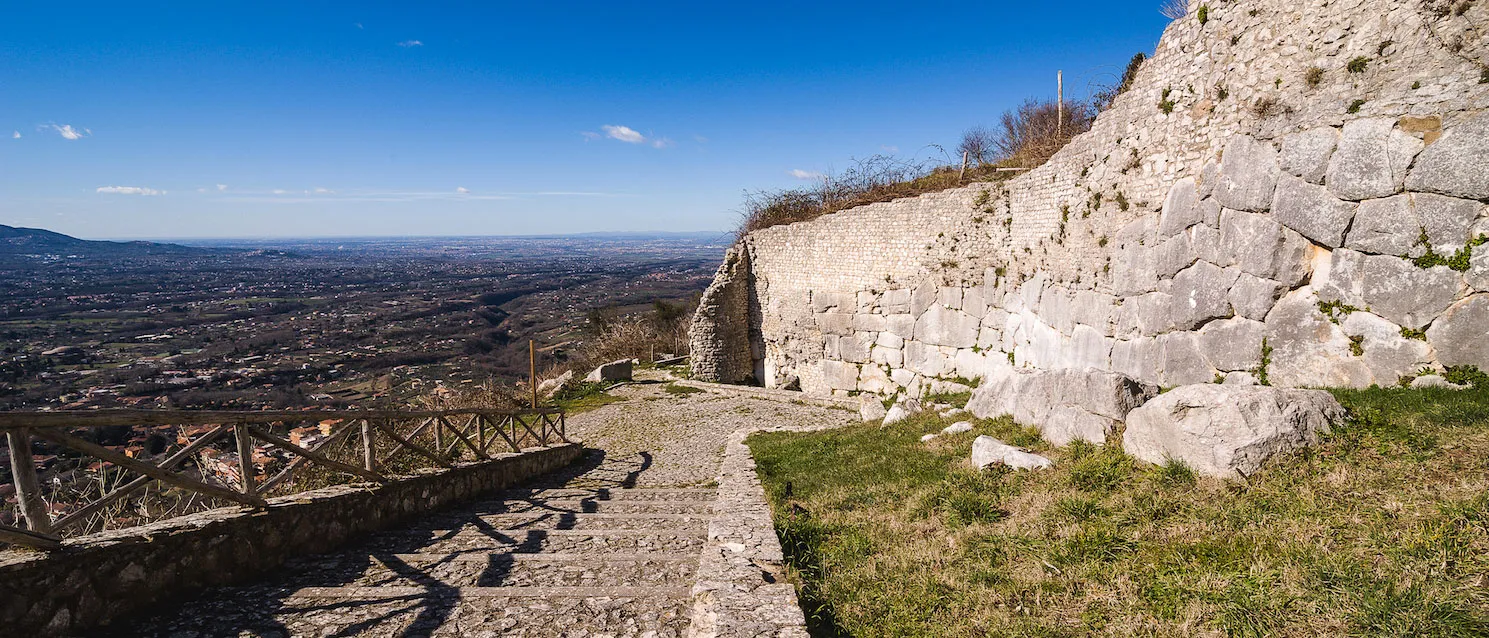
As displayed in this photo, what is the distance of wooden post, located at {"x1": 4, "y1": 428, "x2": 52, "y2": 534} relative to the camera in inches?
136

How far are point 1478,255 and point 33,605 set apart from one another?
423 inches

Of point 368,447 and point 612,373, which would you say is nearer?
point 368,447

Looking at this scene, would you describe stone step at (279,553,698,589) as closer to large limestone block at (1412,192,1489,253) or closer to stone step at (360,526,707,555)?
stone step at (360,526,707,555)

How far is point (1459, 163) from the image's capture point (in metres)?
5.72

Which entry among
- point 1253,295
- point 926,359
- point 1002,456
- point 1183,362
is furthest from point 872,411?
point 1253,295

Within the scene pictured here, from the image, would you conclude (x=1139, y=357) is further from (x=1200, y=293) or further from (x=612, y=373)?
(x=612, y=373)

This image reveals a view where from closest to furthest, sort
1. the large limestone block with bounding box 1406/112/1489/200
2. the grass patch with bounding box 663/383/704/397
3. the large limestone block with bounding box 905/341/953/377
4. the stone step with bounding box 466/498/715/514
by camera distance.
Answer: the large limestone block with bounding box 1406/112/1489/200, the stone step with bounding box 466/498/715/514, the large limestone block with bounding box 905/341/953/377, the grass patch with bounding box 663/383/704/397

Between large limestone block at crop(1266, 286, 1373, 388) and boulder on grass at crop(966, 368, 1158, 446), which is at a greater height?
large limestone block at crop(1266, 286, 1373, 388)

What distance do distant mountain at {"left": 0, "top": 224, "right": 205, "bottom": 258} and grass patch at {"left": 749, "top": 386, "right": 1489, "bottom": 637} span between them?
163000mm

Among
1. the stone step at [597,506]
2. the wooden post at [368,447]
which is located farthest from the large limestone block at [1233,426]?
the wooden post at [368,447]

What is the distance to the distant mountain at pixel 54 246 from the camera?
116 meters

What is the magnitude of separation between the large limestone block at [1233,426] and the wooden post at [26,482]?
25.1 feet

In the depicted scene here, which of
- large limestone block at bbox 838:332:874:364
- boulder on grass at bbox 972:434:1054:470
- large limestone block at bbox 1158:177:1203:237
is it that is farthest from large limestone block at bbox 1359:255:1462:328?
large limestone block at bbox 838:332:874:364

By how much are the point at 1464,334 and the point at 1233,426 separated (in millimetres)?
2942
